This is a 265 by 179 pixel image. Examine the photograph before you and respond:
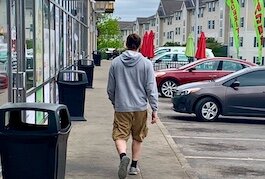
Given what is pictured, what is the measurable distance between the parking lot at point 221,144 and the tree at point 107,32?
6609 cm

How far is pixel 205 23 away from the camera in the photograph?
82938 millimetres

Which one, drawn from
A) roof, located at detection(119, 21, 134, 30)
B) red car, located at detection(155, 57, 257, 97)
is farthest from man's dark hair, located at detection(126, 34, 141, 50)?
roof, located at detection(119, 21, 134, 30)

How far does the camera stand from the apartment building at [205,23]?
65.9 m

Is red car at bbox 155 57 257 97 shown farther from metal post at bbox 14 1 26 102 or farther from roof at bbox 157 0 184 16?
roof at bbox 157 0 184 16

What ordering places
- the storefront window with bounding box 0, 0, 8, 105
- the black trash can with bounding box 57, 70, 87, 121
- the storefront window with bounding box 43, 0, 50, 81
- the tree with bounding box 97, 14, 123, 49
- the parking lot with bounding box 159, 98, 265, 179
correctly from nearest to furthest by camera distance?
the storefront window with bounding box 0, 0, 8, 105, the parking lot with bounding box 159, 98, 265, 179, the storefront window with bounding box 43, 0, 50, 81, the black trash can with bounding box 57, 70, 87, 121, the tree with bounding box 97, 14, 123, 49

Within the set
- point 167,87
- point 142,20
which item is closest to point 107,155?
point 167,87

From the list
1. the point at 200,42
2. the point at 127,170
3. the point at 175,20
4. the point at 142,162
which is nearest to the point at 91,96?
the point at 200,42

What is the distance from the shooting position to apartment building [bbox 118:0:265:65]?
65.9m

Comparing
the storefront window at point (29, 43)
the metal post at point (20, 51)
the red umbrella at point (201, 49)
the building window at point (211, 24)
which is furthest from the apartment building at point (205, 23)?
the metal post at point (20, 51)

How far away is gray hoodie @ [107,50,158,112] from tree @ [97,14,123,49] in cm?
7224

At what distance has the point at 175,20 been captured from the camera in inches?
3910

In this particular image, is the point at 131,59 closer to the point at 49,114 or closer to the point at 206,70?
the point at 49,114

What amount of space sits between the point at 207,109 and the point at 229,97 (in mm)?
586

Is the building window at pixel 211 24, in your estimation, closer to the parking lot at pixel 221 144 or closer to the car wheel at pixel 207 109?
the parking lot at pixel 221 144
